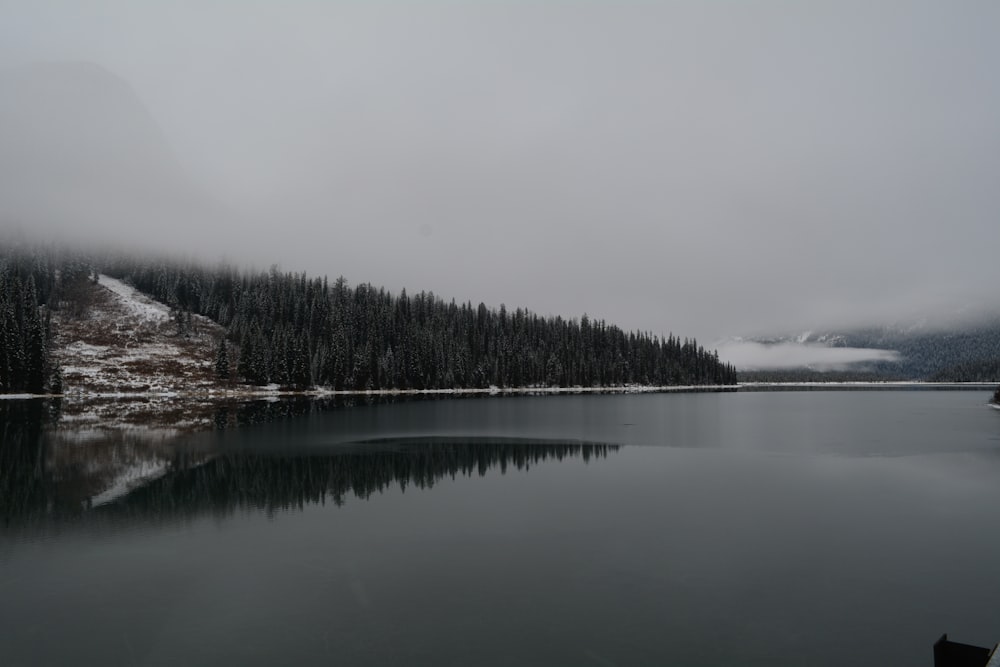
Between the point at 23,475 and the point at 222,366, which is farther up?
the point at 222,366

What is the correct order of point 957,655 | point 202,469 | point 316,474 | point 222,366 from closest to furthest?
point 957,655
point 316,474
point 202,469
point 222,366

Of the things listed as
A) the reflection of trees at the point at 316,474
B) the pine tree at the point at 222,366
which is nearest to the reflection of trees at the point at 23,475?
the reflection of trees at the point at 316,474

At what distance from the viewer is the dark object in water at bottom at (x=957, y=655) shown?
11156mm

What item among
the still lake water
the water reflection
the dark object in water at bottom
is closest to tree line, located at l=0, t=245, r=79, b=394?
the water reflection

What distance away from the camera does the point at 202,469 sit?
34844 mm

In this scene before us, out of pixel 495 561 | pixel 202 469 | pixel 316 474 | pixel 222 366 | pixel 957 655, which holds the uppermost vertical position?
pixel 222 366

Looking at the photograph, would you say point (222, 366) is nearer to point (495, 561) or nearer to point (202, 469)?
point (202, 469)

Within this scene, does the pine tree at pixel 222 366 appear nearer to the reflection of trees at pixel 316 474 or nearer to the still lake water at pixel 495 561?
the still lake water at pixel 495 561

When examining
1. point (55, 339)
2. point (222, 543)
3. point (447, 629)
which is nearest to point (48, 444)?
point (222, 543)

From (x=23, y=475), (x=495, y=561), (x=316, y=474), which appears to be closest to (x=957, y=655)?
(x=495, y=561)

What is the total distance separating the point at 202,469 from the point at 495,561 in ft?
78.6

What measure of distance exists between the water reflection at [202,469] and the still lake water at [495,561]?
265 mm

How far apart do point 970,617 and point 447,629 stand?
13.0 meters

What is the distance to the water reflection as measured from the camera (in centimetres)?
2602
